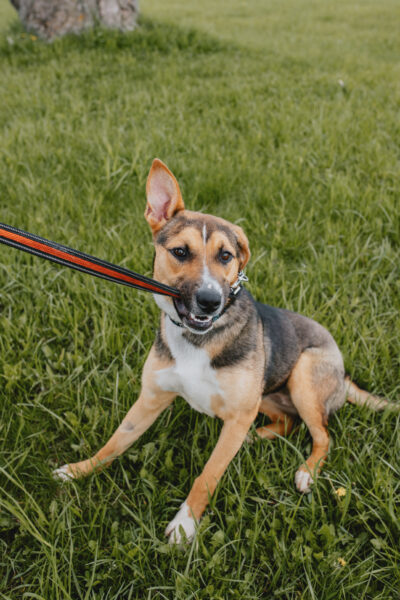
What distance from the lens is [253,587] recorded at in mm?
2002

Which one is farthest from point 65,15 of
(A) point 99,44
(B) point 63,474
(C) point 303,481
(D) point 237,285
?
(C) point 303,481

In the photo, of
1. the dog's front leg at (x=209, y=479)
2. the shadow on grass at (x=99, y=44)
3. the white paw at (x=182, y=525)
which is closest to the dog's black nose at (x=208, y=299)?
the dog's front leg at (x=209, y=479)

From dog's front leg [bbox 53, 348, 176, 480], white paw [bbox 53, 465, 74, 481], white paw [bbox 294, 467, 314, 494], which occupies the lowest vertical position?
white paw [bbox 53, 465, 74, 481]

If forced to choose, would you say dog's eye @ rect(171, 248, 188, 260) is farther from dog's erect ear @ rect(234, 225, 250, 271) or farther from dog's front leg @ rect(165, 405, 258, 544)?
dog's front leg @ rect(165, 405, 258, 544)

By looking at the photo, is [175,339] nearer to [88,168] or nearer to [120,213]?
[120,213]

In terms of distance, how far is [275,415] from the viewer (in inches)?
113

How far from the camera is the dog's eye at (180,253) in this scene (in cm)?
219

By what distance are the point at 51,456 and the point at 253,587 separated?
1.31 metres

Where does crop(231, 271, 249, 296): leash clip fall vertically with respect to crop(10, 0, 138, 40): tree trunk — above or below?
below

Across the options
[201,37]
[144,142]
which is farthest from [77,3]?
[144,142]

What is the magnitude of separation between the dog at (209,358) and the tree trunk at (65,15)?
24.9 feet

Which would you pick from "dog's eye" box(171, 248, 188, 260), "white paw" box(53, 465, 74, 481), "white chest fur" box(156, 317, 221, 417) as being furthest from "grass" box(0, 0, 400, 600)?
"dog's eye" box(171, 248, 188, 260)

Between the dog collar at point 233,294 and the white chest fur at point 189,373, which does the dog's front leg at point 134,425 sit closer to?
the white chest fur at point 189,373

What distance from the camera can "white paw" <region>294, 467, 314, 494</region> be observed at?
92.4 inches
